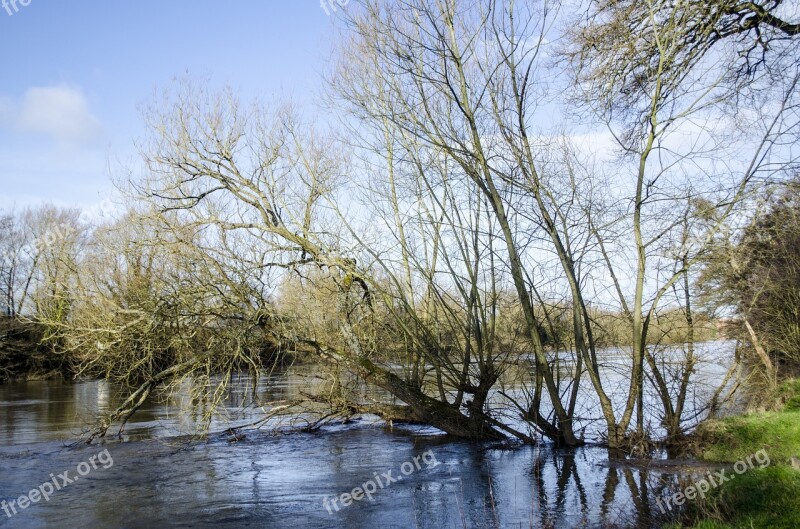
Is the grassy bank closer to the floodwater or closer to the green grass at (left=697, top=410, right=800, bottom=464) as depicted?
the green grass at (left=697, top=410, right=800, bottom=464)

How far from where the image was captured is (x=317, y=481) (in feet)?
39.6

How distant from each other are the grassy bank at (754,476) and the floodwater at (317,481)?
0.79 m

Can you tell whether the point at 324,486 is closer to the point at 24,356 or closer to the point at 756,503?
the point at 756,503

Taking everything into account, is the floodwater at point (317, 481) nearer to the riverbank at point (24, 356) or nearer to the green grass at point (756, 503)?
the green grass at point (756, 503)

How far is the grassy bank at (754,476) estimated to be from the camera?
6.66 metres

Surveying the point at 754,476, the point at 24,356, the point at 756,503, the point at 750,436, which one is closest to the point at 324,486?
the point at 754,476

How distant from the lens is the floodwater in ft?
31.6

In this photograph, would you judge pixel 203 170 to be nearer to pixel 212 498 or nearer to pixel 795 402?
pixel 212 498

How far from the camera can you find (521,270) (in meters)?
13.8

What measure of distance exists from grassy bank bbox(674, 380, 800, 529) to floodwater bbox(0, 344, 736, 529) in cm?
79

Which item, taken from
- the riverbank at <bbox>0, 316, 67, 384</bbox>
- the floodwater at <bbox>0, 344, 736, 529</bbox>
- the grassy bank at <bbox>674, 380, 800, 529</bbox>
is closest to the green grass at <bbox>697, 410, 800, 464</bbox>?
the grassy bank at <bbox>674, 380, 800, 529</bbox>

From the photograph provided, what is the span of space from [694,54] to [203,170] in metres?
10.3

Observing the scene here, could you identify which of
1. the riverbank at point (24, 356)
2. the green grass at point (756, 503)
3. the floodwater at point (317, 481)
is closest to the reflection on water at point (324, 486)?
the floodwater at point (317, 481)

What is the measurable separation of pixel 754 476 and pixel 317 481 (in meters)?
6.91
